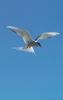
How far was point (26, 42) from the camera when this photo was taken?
261 inches

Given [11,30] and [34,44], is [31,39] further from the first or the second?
[11,30]

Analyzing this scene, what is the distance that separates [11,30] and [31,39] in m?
0.66

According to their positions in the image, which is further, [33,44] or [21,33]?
[33,44]

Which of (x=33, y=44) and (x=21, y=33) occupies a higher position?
(x=33, y=44)

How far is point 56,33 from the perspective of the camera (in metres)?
6.18

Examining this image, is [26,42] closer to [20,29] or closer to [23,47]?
[23,47]

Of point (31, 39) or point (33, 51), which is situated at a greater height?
point (31, 39)

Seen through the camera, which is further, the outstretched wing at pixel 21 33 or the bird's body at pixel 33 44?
the bird's body at pixel 33 44

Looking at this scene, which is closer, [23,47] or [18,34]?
[18,34]

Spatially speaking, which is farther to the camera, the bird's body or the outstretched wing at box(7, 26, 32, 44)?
the bird's body

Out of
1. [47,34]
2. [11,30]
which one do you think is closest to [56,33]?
[47,34]

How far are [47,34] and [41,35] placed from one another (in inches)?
4.9

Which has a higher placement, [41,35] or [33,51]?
[41,35]

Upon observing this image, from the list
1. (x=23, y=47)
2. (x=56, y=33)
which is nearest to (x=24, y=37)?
(x=23, y=47)
